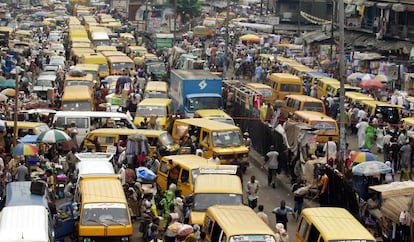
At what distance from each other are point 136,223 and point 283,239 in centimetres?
516

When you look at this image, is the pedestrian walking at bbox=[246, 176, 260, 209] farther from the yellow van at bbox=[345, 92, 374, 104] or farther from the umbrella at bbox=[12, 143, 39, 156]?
the yellow van at bbox=[345, 92, 374, 104]

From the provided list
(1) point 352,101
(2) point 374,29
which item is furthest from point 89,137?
(2) point 374,29

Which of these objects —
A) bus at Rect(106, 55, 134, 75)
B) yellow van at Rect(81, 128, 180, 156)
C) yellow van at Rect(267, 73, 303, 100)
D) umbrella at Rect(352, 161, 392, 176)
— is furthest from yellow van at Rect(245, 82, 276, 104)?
umbrella at Rect(352, 161, 392, 176)

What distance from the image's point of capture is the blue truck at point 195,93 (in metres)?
34.7

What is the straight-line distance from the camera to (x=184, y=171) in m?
23.5

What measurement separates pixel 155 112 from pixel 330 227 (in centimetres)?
1641

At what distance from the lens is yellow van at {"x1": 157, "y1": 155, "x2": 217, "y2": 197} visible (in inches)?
908

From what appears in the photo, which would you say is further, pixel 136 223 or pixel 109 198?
pixel 136 223

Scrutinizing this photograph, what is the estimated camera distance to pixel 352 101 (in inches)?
1485

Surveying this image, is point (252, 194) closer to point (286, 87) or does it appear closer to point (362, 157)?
point (362, 157)

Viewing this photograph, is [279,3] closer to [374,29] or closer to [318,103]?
[374,29]

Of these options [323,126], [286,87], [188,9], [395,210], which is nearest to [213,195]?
[395,210]

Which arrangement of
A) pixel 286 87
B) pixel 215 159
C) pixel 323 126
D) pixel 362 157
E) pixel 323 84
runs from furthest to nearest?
1. pixel 323 84
2. pixel 286 87
3. pixel 323 126
4. pixel 215 159
5. pixel 362 157

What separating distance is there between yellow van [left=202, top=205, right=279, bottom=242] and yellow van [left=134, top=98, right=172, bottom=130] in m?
13.5
